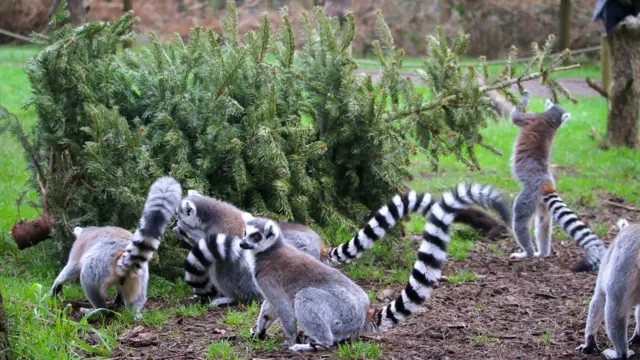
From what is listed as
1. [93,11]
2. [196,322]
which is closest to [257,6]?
[93,11]

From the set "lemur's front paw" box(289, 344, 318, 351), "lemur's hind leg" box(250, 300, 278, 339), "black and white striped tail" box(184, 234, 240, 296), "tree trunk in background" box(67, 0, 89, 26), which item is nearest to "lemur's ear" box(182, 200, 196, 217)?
"black and white striped tail" box(184, 234, 240, 296)

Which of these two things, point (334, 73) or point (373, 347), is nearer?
point (373, 347)

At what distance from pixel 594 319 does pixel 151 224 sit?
2833 mm

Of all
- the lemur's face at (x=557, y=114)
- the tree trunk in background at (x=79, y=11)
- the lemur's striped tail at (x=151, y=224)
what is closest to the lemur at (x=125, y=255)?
the lemur's striped tail at (x=151, y=224)

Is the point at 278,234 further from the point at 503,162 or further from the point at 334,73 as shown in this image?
the point at 503,162

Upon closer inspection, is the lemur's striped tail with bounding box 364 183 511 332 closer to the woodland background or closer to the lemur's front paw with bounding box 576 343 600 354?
the lemur's front paw with bounding box 576 343 600 354

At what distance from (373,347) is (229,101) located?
267 cm

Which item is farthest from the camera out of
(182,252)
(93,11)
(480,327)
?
(93,11)

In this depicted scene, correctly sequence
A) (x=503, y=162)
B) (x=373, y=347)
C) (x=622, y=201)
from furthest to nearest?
(x=503, y=162)
(x=622, y=201)
(x=373, y=347)

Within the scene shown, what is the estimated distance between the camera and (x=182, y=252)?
5984 mm

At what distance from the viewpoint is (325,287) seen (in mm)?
4262

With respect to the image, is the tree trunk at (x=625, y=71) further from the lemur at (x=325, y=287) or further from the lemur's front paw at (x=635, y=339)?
the lemur at (x=325, y=287)

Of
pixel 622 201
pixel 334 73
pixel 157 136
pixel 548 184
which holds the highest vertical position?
pixel 334 73

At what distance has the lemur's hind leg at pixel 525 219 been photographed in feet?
22.4
